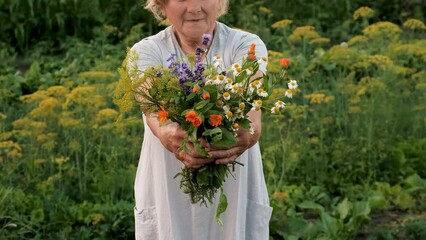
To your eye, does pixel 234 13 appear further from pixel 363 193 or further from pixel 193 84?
pixel 193 84

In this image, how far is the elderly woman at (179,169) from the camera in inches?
142

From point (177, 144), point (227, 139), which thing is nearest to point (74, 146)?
point (177, 144)

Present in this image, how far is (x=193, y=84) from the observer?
129 inches

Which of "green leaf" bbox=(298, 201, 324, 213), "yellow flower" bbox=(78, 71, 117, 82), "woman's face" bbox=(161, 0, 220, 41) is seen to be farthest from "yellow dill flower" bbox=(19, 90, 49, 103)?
"woman's face" bbox=(161, 0, 220, 41)

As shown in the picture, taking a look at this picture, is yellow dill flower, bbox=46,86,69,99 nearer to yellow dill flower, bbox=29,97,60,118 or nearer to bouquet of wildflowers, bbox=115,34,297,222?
yellow dill flower, bbox=29,97,60,118

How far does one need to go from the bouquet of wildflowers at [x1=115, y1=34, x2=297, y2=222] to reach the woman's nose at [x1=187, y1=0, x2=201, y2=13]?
0.23 meters

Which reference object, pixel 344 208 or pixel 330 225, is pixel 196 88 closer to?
pixel 330 225

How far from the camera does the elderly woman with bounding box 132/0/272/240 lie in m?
3.61

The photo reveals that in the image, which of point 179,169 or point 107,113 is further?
point 107,113

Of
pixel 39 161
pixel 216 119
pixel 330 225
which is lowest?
pixel 330 225

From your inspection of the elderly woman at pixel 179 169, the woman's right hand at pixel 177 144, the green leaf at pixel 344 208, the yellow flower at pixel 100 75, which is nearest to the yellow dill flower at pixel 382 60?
the green leaf at pixel 344 208

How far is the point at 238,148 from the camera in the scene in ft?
11.2

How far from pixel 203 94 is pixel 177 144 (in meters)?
0.22

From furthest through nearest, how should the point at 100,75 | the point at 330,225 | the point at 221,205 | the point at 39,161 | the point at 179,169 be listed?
the point at 100,75, the point at 39,161, the point at 330,225, the point at 179,169, the point at 221,205
